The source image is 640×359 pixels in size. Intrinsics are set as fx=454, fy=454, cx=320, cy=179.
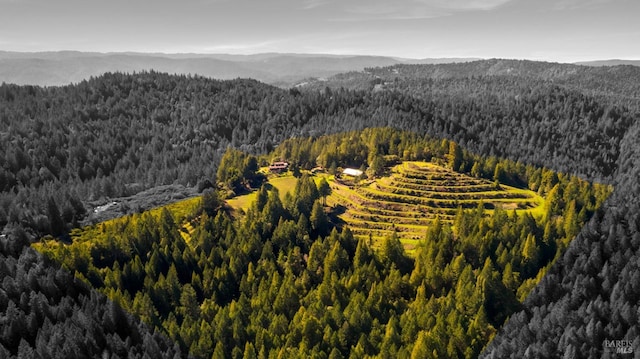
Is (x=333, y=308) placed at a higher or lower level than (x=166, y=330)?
higher

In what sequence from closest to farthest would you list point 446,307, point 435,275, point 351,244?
point 446,307 < point 435,275 < point 351,244

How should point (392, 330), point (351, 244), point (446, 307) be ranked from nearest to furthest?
point (392, 330), point (446, 307), point (351, 244)

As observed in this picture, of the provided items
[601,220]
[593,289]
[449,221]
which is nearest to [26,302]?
[449,221]

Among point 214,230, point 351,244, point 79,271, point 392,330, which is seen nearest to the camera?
point 392,330

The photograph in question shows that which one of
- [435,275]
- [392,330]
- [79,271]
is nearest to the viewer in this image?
[392,330]

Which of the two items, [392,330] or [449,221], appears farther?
[449,221]

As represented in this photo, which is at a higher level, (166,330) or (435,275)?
(435,275)

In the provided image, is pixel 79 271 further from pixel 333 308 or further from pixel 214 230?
pixel 333 308

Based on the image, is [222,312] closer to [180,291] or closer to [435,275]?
[180,291]

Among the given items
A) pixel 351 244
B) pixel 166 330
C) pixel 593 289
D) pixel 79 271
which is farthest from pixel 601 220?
pixel 79 271
